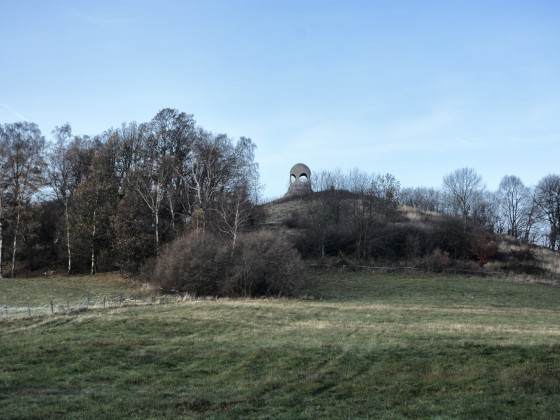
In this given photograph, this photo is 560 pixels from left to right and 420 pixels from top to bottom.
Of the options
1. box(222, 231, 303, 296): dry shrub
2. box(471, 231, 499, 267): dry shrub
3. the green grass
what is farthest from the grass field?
box(471, 231, 499, 267): dry shrub

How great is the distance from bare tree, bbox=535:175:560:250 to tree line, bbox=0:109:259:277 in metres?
47.9

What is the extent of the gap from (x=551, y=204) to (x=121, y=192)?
62799 mm

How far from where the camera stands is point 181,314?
25.4m

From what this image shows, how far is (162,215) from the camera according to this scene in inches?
1993

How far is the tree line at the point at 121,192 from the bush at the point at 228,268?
4397mm

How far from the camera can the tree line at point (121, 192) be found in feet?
153

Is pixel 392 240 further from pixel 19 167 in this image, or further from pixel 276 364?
pixel 276 364

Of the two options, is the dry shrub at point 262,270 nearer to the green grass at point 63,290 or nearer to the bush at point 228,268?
the bush at point 228,268

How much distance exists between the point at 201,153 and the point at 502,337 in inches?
1332

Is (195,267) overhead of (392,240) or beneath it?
beneath

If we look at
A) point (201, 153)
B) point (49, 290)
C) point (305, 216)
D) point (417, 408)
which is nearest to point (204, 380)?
point (417, 408)

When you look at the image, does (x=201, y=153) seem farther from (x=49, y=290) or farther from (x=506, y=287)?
(x=506, y=287)

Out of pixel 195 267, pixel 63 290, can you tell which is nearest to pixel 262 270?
pixel 195 267

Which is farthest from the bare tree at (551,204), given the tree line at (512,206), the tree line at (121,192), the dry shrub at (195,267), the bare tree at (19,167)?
the bare tree at (19,167)
